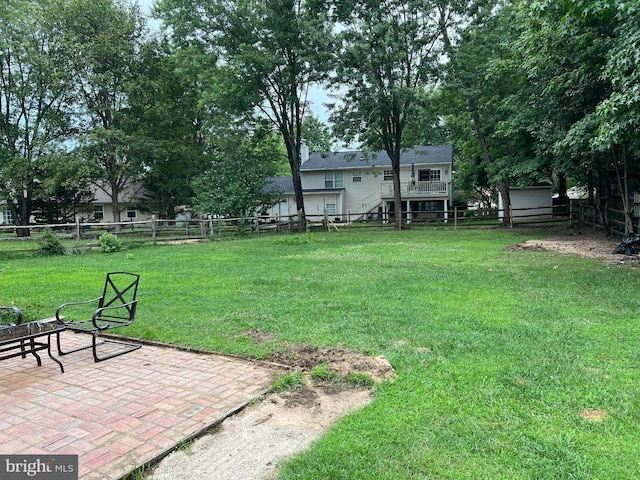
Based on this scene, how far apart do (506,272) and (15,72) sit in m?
34.7

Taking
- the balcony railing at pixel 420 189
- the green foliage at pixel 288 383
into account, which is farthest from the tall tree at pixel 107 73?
the green foliage at pixel 288 383

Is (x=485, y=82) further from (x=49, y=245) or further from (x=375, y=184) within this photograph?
(x=49, y=245)

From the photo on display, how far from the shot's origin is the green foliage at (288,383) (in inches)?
138

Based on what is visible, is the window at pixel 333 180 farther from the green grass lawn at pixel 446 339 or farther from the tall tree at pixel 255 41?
the green grass lawn at pixel 446 339

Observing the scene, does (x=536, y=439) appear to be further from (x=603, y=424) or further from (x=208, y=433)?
(x=208, y=433)

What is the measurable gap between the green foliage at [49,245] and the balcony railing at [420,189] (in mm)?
22331

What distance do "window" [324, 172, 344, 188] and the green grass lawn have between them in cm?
2422

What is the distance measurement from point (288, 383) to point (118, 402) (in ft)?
4.39

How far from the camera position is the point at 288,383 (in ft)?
11.8

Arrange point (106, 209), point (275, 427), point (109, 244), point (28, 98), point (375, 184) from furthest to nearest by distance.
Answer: point (106, 209), point (375, 184), point (28, 98), point (109, 244), point (275, 427)

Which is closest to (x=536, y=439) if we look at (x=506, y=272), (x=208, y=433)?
(x=208, y=433)

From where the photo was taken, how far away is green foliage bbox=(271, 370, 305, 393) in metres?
3.52

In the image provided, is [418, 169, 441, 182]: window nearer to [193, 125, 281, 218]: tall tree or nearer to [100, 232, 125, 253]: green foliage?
[193, 125, 281, 218]: tall tree

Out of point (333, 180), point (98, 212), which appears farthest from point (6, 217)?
point (333, 180)
